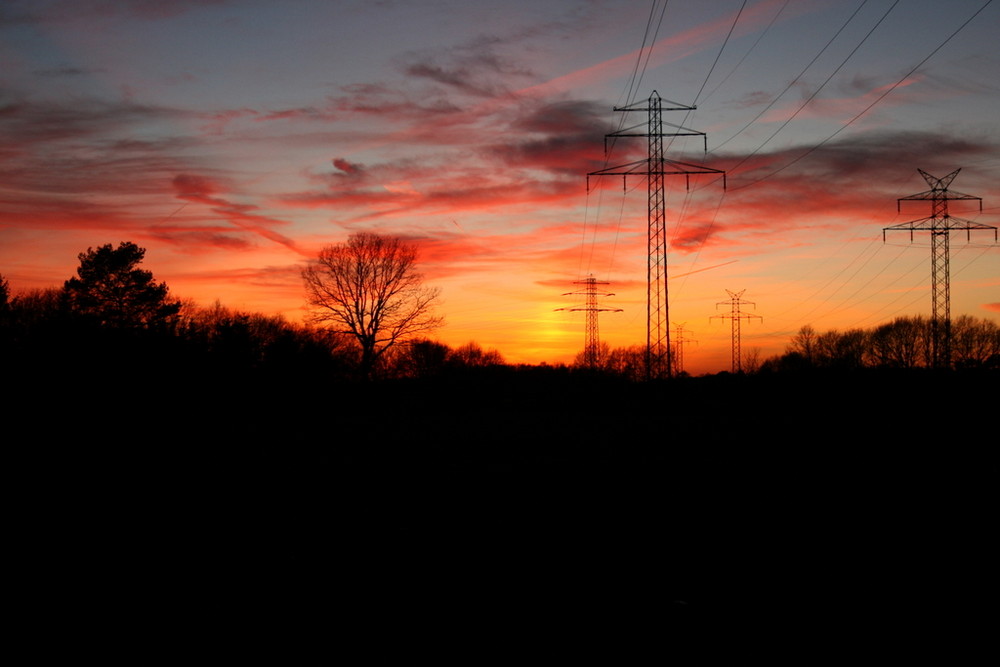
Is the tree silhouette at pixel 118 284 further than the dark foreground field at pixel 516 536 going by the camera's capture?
Yes

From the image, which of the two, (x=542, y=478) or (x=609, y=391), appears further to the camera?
(x=609, y=391)

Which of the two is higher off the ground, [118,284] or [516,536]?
[118,284]

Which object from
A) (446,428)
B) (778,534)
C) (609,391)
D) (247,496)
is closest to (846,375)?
(609,391)

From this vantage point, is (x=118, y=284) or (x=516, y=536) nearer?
(x=516, y=536)

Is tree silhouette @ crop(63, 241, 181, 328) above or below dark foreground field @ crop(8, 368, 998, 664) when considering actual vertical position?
above

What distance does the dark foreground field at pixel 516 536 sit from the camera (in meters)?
6.86

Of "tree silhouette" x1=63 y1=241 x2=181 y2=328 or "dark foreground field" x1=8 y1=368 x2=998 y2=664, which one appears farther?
"tree silhouette" x1=63 y1=241 x2=181 y2=328

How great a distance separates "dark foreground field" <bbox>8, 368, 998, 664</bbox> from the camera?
6.86 metres

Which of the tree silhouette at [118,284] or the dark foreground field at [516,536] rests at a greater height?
the tree silhouette at [118,284]

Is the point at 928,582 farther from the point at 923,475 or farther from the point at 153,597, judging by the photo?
the point at 153,597

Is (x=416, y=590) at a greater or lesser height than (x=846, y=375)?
lesser

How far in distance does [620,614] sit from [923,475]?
9.52m

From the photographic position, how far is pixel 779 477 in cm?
1464

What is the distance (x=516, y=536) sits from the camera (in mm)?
10258
